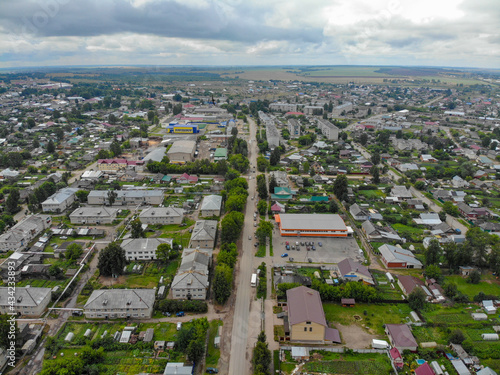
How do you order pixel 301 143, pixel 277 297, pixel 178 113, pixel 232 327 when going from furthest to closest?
1. pixel 178 113
2. pixel 301 143
3. pixel 277 297
4. pixel 232 327

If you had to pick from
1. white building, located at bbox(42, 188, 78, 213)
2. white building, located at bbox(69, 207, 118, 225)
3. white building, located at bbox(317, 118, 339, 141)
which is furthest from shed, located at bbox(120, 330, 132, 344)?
white building, located at bbox(317, 118, 339, 141)

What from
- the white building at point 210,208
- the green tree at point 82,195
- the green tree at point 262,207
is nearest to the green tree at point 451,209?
the green tree at point 262,207

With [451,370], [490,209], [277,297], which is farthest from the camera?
[490,209]

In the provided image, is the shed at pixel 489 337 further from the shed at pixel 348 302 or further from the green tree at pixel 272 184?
the green tree at pixel 272 184

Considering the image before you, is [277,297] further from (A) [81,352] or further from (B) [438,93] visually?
Answer: (B) [438,93]

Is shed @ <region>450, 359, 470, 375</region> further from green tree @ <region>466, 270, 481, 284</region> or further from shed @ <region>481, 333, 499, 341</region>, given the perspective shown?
green tree @ <region>466, 270, 481, 284</region>

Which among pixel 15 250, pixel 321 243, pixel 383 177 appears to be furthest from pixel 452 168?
pixel 15 250
